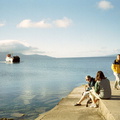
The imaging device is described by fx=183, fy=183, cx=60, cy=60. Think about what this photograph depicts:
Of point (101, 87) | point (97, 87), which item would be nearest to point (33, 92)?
point (97, 87)

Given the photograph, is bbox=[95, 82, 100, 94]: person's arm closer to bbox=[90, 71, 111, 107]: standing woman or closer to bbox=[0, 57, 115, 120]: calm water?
bbox=[90, 71, 111, 107]: standing woman

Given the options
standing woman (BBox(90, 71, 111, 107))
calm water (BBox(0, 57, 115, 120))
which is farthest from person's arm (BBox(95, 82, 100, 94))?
calm water (BBox(0, 57, 115, 120))

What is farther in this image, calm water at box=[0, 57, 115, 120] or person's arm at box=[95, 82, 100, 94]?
calm water at box=[0, 57, 115, 120]

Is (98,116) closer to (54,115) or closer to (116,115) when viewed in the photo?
(116,115)

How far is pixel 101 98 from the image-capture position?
23.1 feet

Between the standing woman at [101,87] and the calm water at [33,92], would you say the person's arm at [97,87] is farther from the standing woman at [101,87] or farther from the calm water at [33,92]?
the calm water at [33,92]

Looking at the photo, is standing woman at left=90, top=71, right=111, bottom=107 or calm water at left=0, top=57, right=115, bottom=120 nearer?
standing woman at left=90, top=71, right=111, bottom=107

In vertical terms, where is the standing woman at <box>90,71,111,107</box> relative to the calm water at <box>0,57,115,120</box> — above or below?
above

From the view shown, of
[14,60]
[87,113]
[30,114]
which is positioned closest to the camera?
[87,113]

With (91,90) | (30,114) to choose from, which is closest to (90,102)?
(91,90)

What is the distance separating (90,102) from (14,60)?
13218 cm

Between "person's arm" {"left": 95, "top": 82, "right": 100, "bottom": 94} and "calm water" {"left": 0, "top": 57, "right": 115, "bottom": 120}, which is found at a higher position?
"person's arm" {"left": 95, "top": 82, "right": 100, "bottom": 94}

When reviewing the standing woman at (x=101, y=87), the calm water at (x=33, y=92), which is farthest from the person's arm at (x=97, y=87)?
the calm water at (x=33, y=92)

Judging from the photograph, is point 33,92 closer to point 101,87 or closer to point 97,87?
point 97,87
